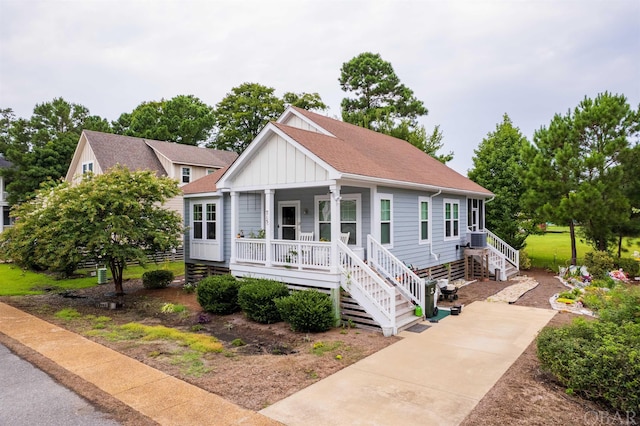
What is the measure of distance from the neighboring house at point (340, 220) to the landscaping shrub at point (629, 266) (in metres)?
4.38

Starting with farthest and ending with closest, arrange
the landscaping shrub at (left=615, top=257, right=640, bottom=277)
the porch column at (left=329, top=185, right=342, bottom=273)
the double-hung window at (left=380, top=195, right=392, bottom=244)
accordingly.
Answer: the landscaping shrub at (left=615, top=257, right=640, bottom=277) → the double-hung window at (left=380, top=195, right=392, bottom=244) → the porch column at (left=329, top=185, right=342, bottom=273)

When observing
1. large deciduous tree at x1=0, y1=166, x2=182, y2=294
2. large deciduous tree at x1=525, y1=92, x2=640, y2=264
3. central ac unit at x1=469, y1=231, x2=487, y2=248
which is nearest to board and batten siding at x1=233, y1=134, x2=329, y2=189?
large deciduous tree at x1=0, y1=166, x2=182, y2=294

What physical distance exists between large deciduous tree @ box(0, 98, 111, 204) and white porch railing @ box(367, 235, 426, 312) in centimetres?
2662

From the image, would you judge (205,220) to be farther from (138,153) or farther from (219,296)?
(138,153)

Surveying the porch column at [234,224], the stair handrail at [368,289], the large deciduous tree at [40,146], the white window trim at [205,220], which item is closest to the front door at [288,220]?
the porch column at [234,224]

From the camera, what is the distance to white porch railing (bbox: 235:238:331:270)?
9.84 metres

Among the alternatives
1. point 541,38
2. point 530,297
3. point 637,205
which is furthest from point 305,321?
point 637,205

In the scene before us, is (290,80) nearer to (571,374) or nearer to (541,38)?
(541,38)

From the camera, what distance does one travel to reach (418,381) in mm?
5992

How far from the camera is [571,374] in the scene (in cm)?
535

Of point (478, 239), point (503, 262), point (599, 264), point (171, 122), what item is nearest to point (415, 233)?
point (478, 239)

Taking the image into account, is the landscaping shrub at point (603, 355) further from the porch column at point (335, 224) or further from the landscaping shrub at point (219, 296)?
the landscaping shrub at point (219, 296)

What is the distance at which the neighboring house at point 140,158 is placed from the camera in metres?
24.0

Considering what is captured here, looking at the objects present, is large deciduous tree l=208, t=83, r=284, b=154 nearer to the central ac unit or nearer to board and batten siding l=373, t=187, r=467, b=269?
the central ac unit
